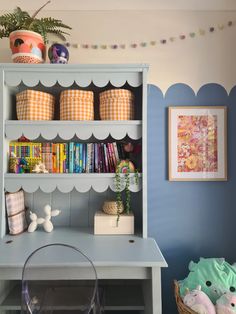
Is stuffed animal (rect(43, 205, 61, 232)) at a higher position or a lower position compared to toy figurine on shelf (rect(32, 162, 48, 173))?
lower

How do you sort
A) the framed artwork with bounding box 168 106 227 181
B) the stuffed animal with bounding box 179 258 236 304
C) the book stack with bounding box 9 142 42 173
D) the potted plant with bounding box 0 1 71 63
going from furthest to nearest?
the framed artwork with bounding box 168 106 227 181 < the book stack with bounding box 9 142 42 173 < the potted plant with bounding box 0 1 71 63 < the stuffed animal with bounding box 179 258 236 304

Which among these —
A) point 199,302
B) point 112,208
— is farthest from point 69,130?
point 199,302

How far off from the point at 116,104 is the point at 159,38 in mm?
686

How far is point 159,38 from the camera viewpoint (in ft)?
5.82

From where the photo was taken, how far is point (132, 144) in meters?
1.65

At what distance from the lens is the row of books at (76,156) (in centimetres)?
157

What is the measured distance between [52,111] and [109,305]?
1219mm

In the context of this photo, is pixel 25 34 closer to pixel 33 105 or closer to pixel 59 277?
pixel 33 105

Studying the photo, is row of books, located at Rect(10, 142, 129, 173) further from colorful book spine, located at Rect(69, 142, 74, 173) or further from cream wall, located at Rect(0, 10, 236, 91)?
cream wall, located at Rect(0, 10, 236, 91)

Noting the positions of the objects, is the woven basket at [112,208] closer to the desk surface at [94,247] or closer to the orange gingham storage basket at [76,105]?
the desk surface at [94,247]

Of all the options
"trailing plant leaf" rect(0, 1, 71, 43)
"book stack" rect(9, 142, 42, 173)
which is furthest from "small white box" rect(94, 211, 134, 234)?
"trailing plant leaf" rect(0, 1, 71, 43)

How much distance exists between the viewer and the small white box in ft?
4.95

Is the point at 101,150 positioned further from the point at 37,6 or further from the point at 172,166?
the point at 37,6

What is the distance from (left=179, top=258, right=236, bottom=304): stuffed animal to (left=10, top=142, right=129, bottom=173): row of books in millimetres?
774
